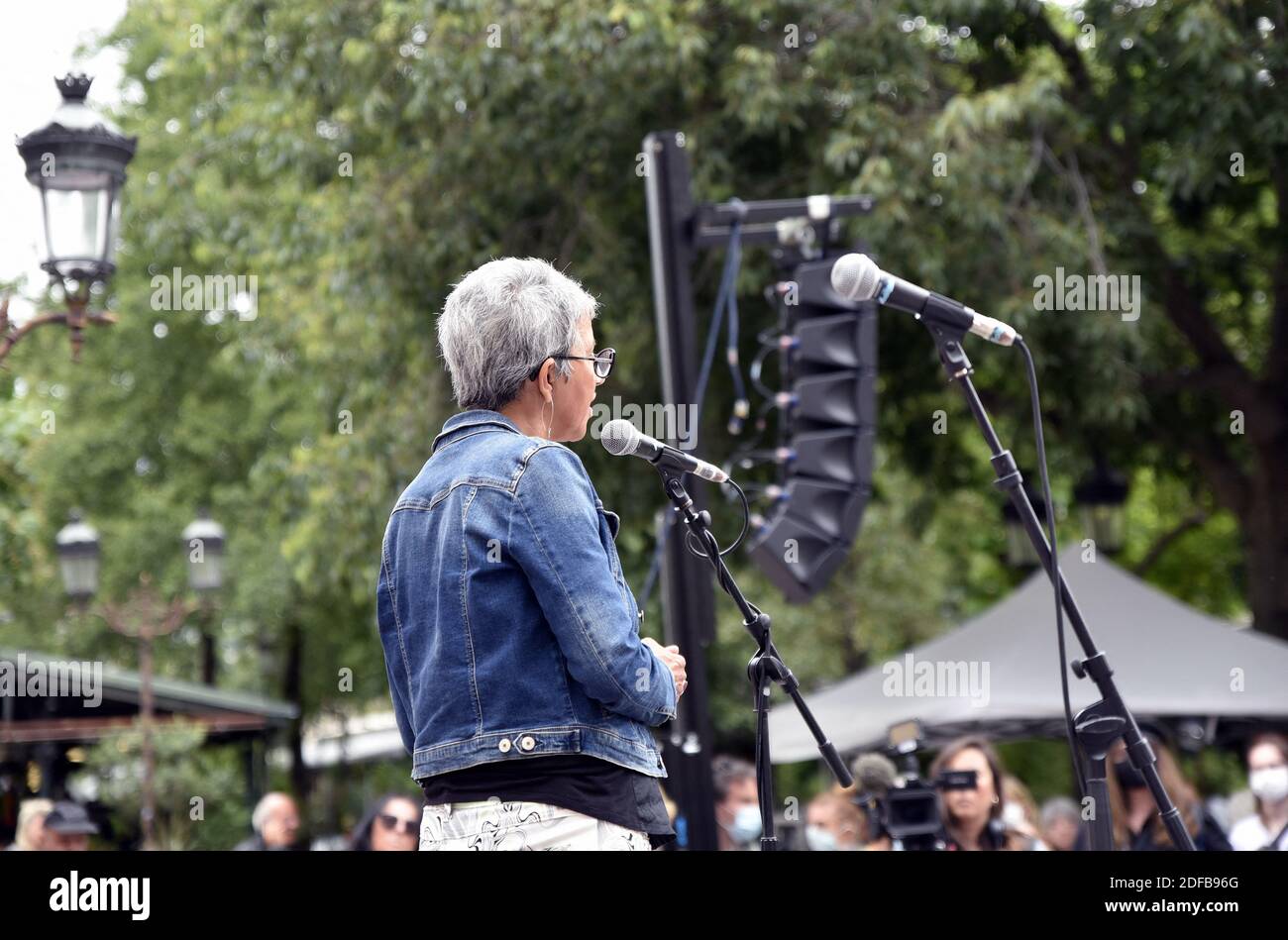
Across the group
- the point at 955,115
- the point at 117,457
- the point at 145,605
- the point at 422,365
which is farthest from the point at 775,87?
the point at 117,457

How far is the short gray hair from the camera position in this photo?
282cm

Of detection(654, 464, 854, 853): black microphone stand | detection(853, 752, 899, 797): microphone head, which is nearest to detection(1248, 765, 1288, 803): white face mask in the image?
detection(853, 752, 899, 797): microphone head

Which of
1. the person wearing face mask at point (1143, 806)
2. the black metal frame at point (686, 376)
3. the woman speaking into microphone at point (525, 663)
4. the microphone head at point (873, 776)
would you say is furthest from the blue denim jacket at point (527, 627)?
the person wearing face mask at point (1143, 806)

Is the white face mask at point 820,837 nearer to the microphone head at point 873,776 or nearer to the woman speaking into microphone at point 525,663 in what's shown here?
the microphone head at point 873,776

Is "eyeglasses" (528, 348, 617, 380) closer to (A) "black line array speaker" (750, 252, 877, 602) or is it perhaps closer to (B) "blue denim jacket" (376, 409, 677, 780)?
(B) "blue denim jacket" (376, 409, 677, 780)

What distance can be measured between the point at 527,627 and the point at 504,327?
1.85 feet

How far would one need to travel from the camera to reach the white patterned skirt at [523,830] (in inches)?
102

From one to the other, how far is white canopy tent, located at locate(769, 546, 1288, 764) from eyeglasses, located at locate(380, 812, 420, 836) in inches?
117

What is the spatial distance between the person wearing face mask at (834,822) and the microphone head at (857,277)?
13.6 ft

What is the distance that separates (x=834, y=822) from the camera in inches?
299

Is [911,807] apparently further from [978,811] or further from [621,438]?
[621,438]
